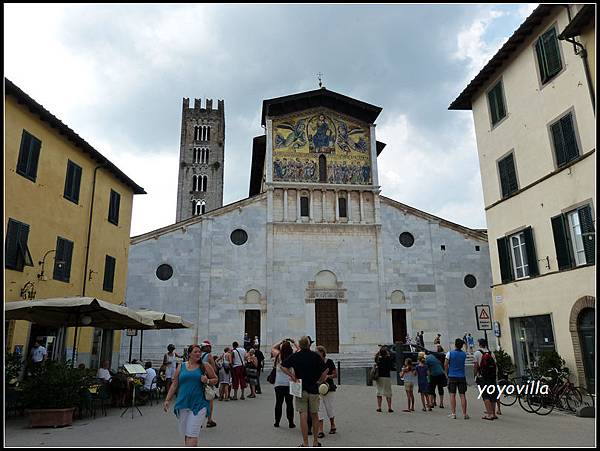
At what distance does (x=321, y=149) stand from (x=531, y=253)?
18624mm

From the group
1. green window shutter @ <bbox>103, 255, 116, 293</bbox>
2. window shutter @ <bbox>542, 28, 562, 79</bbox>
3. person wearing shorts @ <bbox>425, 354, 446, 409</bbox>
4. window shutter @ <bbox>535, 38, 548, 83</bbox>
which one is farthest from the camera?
green window shutter @ <bbox>103, 255, 116, 293</bbox>

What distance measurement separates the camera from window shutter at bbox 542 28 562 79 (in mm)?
13383

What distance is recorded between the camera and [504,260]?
15820 millimetres

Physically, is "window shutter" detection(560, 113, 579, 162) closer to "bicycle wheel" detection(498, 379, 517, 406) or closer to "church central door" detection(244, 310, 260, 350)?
"bicycle wheel" detection(498, 379, 517, 406)

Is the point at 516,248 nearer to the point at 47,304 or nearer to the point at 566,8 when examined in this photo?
the point at 566,8

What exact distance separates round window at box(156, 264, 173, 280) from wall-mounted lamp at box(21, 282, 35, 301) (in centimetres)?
1270

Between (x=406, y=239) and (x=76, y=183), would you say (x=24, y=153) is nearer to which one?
(x=76, y=183)

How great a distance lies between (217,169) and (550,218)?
165 ft

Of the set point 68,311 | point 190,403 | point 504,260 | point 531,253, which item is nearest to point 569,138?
point 531,253

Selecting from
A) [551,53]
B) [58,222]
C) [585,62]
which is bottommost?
→ [58,222]

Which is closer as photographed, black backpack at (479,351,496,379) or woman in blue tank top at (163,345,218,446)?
woman in blue tank top at (163,345,218,446)

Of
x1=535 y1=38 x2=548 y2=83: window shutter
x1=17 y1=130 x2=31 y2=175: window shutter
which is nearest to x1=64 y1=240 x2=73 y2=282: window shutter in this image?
x1=17 y1=130 x2=31 y2=175: window shutter

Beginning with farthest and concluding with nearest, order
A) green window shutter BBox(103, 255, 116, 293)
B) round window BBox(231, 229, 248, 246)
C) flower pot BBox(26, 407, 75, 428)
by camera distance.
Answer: round window BBox(231, 229, 248, 246), green window shutter BBox(103, 255, 116, 293), flower pot BBox(26, 407, 75, 428)

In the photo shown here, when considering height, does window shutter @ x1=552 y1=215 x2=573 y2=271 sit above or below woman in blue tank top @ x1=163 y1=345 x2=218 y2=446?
above
